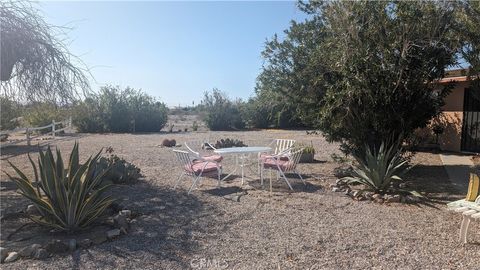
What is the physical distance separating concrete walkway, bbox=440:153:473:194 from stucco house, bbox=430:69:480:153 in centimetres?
102

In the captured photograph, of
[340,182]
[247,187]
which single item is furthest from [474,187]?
[247,187]

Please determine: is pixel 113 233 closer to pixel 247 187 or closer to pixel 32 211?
pixel 32 211

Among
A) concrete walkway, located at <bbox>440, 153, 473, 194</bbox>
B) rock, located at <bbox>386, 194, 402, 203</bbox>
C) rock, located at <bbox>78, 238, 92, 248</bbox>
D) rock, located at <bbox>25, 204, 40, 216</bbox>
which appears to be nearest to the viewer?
rock, located at <bbox>78, 238, 92, 248</bbox>

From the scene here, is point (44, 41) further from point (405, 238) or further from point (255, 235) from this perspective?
point (405, 238)

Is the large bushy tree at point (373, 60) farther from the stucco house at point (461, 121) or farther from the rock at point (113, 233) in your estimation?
the stucco house at point (461, 121)

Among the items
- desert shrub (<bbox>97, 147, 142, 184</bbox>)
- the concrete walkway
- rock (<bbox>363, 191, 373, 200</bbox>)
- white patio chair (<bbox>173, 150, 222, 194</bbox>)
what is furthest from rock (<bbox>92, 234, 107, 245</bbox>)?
the concrete walkway

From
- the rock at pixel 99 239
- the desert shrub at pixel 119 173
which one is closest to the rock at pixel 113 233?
the rock at pixel 99 239

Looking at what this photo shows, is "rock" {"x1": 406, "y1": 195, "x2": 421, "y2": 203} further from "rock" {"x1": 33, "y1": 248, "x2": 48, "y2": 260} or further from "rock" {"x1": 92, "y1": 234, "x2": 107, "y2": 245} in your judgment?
"rock" {"x1": 33, "y1": 248, "x2": 48, "y2": 260}

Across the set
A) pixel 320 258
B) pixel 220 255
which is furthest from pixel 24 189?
pixel 320 258

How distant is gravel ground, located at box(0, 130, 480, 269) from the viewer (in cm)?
406

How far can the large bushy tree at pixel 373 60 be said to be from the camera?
7.44m

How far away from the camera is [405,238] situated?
4.78 m

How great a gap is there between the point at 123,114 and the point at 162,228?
21.2 m

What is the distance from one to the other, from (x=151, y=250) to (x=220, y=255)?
2.53 ft
